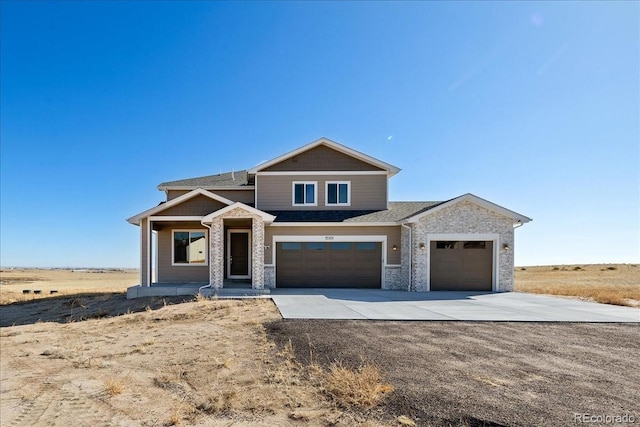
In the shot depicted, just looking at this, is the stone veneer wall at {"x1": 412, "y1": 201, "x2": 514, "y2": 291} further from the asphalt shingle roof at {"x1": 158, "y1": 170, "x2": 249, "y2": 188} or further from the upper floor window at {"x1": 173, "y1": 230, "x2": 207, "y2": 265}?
the upper floor window at {"x1": 173, "y1": 230, "x2": 207, "y2": 265}

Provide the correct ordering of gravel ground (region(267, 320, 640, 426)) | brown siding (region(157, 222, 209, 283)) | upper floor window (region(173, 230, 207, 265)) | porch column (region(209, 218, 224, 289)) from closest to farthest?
1. gravel ground (region(267, 320, 640, 426))
2. porch column (region(209, 218, 224, 289))
3. brown siding (region(157, 222, 209, 283))
4. upper floor window (region(173, 230, 207, 265))

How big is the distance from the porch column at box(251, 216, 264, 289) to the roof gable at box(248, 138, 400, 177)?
386 centimetres

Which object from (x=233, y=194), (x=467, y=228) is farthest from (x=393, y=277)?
(x=233, y=194)

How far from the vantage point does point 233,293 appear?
13641mm

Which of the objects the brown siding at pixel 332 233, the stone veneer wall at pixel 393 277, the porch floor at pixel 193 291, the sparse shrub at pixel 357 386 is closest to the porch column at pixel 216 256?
the porch floor at pixel 193 291

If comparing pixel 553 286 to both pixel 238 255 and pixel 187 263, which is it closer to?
pixel 238 255

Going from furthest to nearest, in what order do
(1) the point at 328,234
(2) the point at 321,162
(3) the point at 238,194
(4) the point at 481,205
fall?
1. (3) the point at 238,194
2. (2) the point at 321,162
3. (1) the point at 328,234
4. (4) the point at 481,205

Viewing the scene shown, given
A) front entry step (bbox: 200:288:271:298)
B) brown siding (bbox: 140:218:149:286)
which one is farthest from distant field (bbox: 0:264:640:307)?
front entry step (bbox: 200:288:271:298)

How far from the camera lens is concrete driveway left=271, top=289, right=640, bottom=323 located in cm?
966

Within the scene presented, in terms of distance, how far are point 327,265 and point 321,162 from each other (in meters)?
5.35

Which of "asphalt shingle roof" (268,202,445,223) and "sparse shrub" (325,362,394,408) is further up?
"asphalt shingle roof" (268,202,445,223)

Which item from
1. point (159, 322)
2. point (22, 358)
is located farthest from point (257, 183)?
point (22, 358)

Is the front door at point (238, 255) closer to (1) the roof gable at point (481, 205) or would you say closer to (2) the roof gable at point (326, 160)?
(2) the roof gable at point (326, 160)

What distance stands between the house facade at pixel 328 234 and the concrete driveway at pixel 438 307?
50.0 inches
